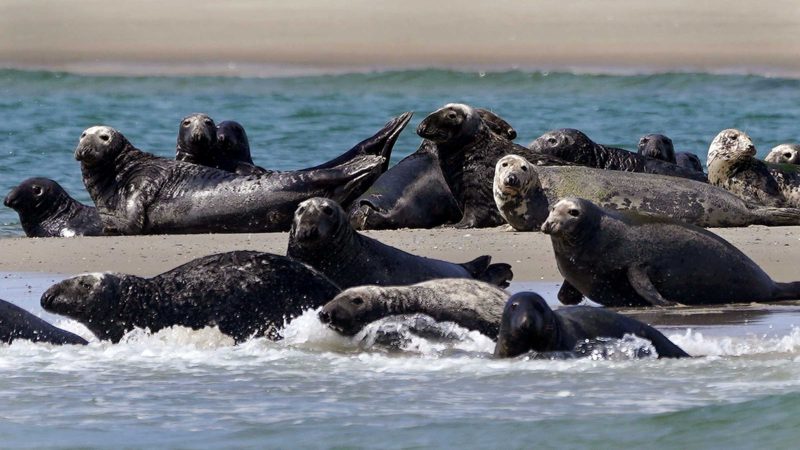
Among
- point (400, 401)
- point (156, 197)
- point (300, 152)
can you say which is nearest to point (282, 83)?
point (300, 152)

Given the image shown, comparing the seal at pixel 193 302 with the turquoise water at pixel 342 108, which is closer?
the seal at pixel 193 302

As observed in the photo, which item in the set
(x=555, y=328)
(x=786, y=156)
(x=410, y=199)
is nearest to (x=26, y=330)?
(x=555, y=328)

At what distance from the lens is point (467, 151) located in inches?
464

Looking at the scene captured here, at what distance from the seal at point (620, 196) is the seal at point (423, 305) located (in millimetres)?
3417

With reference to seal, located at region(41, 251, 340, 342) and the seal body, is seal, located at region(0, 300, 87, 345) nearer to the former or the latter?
seal, located at region(41, 251, 340, 342)

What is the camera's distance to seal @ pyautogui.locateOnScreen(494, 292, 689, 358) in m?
6.35

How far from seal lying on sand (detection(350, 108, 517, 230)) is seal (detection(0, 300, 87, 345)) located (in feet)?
13.2

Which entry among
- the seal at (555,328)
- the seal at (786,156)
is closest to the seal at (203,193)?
the seal at (786,156)

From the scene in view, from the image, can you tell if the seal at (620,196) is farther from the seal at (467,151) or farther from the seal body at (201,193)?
the seal body at (201,193)

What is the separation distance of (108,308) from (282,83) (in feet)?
106

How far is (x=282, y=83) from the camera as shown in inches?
1543

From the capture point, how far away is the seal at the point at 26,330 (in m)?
7.08

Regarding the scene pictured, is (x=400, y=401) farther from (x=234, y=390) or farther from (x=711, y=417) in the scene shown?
(x=711, y=417)

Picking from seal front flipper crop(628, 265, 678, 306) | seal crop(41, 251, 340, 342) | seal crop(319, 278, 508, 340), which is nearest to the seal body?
seal front flipper crop(628, 265, 678, 306)
